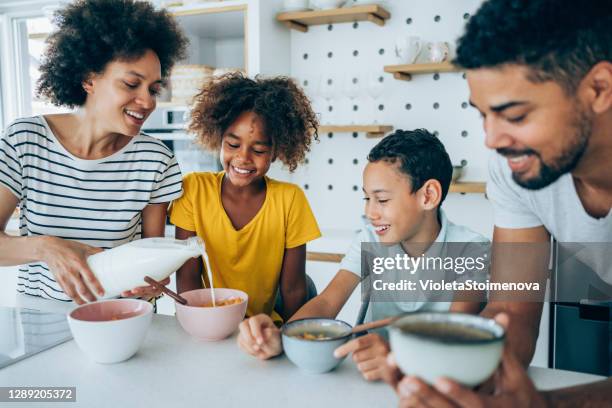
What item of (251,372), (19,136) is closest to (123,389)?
(251,372)

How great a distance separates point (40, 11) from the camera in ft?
10.4

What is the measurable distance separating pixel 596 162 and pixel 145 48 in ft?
3.61

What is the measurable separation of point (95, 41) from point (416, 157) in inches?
35.1

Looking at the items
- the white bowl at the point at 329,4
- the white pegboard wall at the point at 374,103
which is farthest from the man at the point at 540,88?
the white bowl at the point at 329,4

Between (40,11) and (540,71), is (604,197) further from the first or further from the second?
(40,11)

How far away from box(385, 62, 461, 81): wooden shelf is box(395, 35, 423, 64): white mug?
5cm

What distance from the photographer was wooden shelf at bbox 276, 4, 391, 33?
2.48 m

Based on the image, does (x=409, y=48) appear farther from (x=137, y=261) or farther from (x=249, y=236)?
(x=137, y=261)

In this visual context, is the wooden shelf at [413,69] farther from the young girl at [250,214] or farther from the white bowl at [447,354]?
the white bowl at [447,354]

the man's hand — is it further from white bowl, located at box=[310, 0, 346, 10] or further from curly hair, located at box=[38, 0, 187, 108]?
white bowl, located at box=[310, 0, 346, 10]

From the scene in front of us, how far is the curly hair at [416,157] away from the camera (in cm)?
137

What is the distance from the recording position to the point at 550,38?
70cm

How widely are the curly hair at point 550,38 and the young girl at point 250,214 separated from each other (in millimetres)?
834

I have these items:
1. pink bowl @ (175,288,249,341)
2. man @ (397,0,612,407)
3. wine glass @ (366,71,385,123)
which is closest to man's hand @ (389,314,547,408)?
man @ (397,0,612,407)
